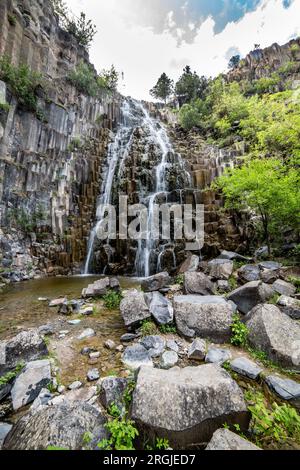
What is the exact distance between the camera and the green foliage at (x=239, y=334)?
321cm

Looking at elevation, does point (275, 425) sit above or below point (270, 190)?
below

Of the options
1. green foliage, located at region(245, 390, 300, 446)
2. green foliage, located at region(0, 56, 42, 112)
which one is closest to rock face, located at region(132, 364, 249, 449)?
green foliage, located at region(245, 390, 300, 446)

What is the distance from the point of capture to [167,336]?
351 cm

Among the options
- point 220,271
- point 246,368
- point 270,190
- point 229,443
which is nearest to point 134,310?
point 246,368

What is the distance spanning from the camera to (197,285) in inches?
191

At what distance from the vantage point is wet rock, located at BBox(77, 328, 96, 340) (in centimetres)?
367

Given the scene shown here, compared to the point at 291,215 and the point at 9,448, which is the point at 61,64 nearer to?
the point at 291,215

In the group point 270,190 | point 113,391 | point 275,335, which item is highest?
point 270,190

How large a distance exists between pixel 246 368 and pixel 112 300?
3.31 m

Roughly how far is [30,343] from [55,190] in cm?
1119

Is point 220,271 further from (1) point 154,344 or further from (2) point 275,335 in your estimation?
(1) point 154,344

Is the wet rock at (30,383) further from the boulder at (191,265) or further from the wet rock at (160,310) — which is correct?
the boulder at (191,265)
